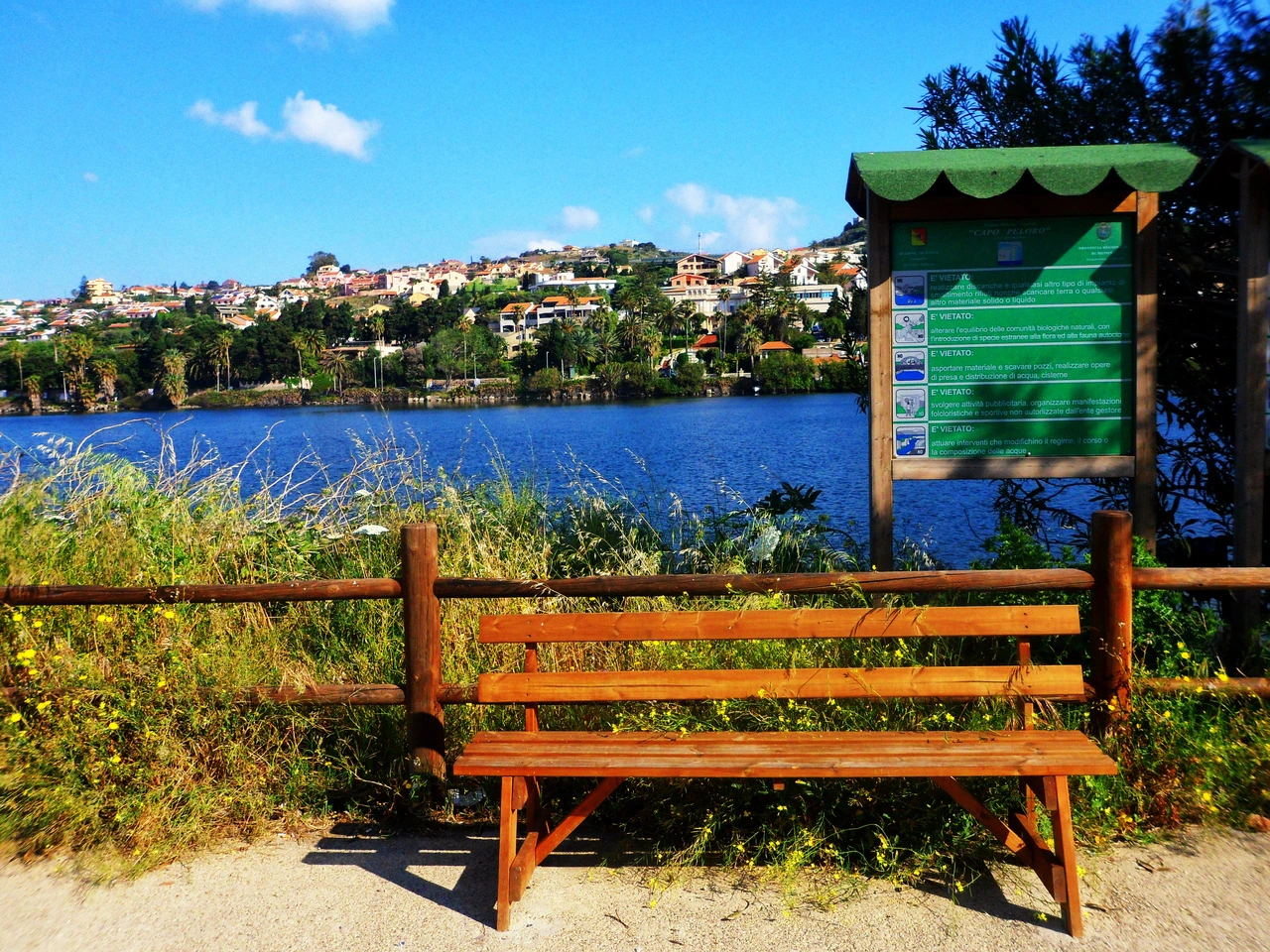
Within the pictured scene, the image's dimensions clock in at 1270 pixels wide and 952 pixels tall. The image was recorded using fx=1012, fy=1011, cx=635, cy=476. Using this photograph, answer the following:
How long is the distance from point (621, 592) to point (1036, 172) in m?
2.64

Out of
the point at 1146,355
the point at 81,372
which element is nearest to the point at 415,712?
the point at 1146,355

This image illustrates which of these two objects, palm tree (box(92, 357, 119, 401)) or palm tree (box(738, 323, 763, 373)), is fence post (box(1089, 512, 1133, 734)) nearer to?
palm tree (box(92, 357, 119, 401))

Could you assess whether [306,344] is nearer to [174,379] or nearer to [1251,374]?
[174,379]

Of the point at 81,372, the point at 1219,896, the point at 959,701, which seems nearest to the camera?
the point at 1219,896

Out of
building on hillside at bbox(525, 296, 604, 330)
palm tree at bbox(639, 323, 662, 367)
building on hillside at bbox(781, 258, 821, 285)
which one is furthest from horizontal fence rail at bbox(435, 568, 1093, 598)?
building on hillside at bbox(781, 258, 821, 285)

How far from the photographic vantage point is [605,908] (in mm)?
3350

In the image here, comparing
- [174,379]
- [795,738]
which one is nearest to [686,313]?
[174,379]

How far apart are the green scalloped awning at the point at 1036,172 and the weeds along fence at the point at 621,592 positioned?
1.59m

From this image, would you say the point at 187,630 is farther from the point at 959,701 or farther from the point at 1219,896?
the point at 1219,896

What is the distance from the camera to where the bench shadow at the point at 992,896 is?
319 centimetres

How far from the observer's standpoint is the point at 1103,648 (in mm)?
3875

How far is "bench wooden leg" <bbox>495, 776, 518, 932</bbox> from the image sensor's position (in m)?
3.26

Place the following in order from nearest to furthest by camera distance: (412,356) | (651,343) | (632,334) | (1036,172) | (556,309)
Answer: (1036,172)
(412,356)
(651,343)
(632,334)
(556,309)

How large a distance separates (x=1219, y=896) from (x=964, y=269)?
2.90 meters
